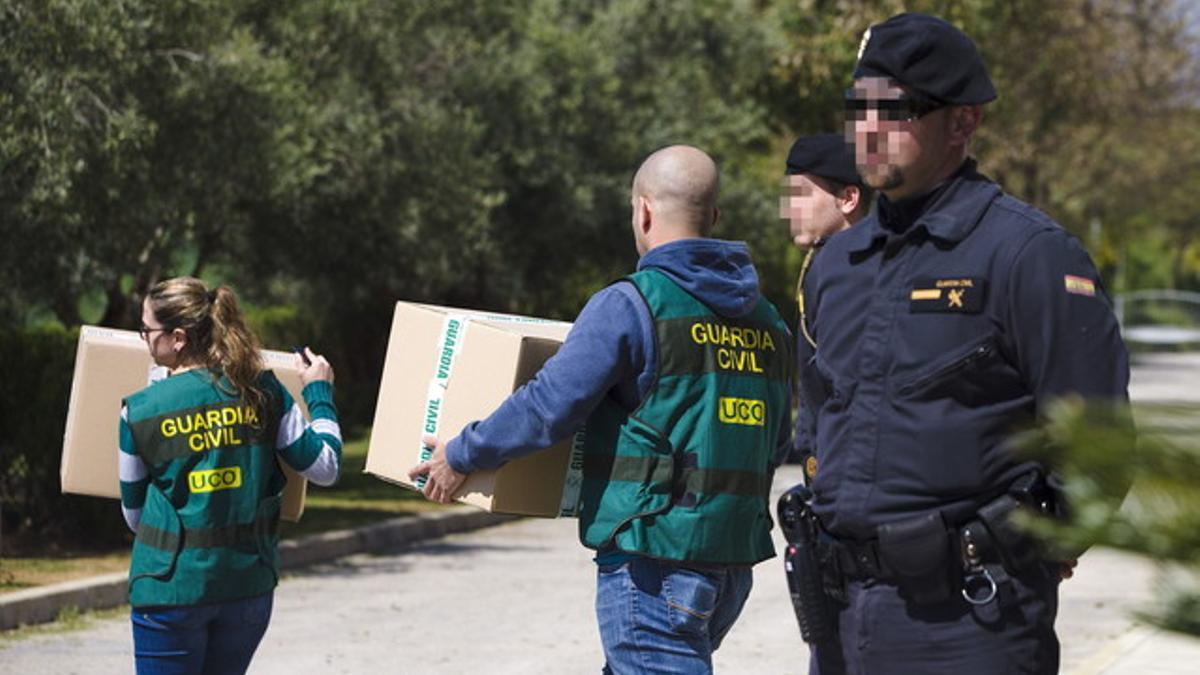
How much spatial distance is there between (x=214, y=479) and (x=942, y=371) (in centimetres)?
246

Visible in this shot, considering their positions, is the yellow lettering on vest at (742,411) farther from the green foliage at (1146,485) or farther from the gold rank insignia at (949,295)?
the green foliage at (1146,485)

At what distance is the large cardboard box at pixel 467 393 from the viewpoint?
4789 millimetres

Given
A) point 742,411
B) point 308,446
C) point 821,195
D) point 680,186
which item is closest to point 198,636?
point 308,446

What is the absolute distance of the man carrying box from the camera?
4457 millimetres

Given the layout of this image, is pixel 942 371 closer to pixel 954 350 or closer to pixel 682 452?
pixel 954 350

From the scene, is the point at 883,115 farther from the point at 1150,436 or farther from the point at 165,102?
the point at 165,102

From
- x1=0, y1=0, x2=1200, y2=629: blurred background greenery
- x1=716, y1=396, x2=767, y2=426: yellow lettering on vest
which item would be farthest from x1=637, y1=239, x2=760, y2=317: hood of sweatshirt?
x1=0, y1=0, x2=1200, y2=629: blurred background greenery

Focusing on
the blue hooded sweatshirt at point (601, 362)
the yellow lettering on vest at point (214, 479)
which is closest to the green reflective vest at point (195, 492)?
the yellow lettering on vest at point (214, 479)

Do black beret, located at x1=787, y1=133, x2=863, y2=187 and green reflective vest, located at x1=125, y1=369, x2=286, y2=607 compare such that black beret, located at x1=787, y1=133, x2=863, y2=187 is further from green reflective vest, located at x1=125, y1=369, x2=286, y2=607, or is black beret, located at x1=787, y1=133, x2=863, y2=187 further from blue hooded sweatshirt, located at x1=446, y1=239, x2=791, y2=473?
green reflective vest, located at x1=125, y1=369, x2=286, y2=607

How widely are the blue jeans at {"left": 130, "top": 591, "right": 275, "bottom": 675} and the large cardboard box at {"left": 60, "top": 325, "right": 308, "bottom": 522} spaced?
20.8 inches

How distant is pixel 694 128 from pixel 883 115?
74.5 ft

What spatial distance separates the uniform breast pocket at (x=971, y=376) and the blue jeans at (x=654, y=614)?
4.32 feet

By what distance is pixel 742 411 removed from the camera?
4.61m

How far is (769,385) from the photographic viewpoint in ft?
15.6
